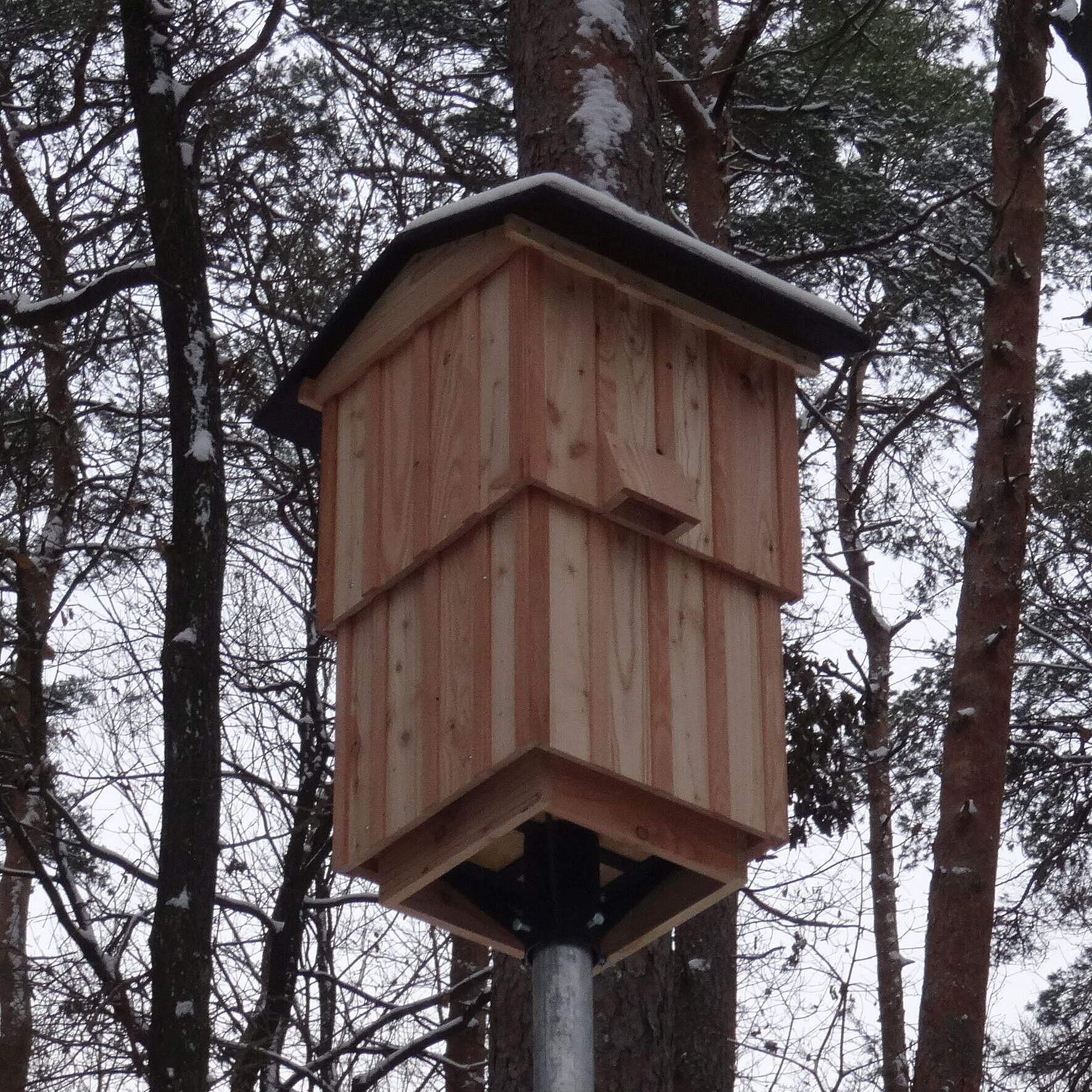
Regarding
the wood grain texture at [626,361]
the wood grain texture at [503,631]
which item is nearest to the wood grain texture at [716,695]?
the wood grain texture at [626,361]

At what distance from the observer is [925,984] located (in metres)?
4.70

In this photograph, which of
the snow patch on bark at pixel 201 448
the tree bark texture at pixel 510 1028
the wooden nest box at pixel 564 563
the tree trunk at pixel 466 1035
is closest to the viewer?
the wooden nest box at pixel 564 563

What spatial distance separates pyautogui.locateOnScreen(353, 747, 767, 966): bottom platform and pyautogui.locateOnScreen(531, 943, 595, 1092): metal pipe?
8 centimetres

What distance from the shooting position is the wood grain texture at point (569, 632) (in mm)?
2660

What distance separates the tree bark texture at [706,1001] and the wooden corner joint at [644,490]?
8.69 feet

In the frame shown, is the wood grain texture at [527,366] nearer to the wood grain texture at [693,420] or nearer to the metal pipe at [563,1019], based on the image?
the wood grain texture at [693,420]

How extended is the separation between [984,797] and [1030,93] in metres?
2.51

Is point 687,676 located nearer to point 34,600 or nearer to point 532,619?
point 532,619

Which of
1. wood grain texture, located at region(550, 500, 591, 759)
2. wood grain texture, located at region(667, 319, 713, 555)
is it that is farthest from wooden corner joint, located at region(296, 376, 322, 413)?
wood grain texture, located at region(550, 500, 591, 759)

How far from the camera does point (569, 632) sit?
274 centimetres

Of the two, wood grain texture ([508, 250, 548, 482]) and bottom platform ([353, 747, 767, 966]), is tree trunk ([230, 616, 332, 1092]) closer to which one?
bottom platform ([353, 747, 767, 966])

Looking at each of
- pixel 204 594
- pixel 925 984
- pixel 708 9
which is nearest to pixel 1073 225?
pixel 708 9

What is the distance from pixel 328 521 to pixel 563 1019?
4.07 ft

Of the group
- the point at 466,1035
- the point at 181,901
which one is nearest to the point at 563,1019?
the point at 181,901
